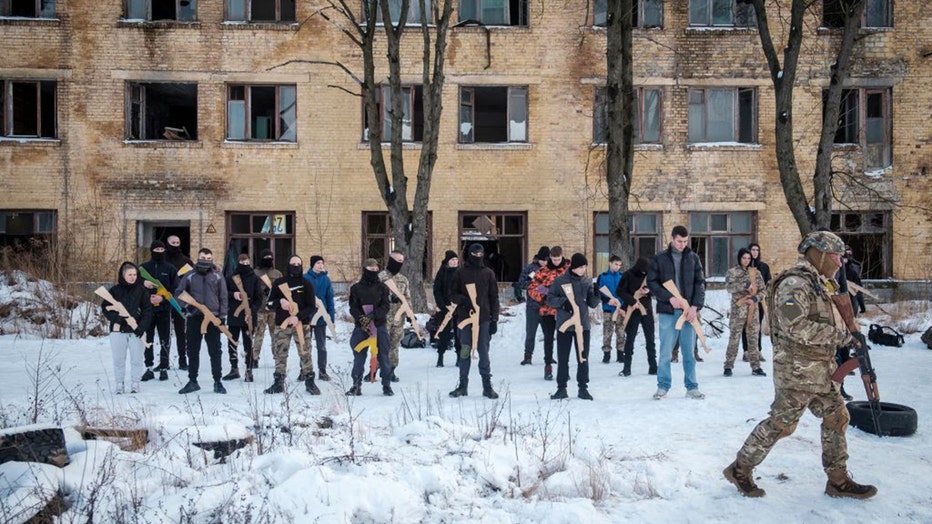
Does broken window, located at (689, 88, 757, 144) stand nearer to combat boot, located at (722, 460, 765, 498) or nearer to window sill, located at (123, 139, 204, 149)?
window sill, located at (123, 139, 204, 149)

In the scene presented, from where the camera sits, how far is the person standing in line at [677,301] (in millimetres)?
9414

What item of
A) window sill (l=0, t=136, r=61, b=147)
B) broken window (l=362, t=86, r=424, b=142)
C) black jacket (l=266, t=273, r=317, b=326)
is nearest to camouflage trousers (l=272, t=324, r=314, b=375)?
black jacket (l=266, t=273, r=317, b=326)

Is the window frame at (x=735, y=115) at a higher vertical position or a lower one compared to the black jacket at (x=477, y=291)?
higher

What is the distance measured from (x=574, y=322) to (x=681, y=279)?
4.95ft

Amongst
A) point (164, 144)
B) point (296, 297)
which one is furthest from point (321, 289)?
point (164, 144)

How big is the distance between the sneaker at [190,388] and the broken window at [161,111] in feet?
41.4

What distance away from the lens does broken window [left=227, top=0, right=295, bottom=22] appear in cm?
2073

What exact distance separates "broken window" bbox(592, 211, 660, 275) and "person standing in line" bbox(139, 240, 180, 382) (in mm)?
12329

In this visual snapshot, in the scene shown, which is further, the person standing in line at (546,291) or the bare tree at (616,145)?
the bare tree at (616,145)

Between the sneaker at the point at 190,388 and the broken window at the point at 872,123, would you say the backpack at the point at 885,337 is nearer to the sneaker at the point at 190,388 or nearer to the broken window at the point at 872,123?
the broken window at the point at 872,123

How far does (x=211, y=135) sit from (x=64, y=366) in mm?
9704

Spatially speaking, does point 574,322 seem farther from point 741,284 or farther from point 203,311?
point 203,311

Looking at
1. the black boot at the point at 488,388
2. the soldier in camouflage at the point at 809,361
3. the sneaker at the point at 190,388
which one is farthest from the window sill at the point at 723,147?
the soldier in camouflage at the point at 809,361

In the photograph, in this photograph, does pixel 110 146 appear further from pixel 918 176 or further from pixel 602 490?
pixel 918 176
